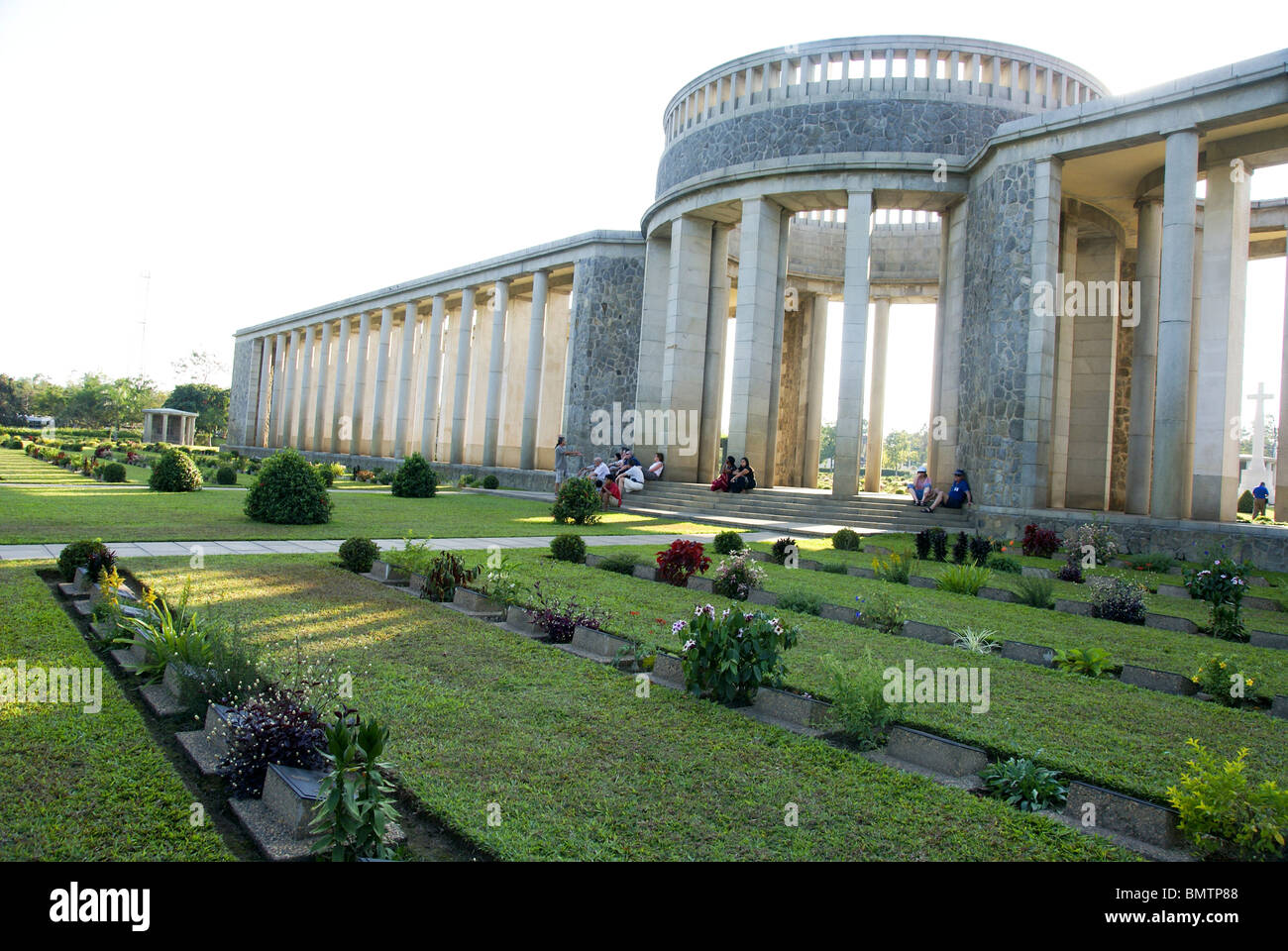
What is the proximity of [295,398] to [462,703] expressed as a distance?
180 feet

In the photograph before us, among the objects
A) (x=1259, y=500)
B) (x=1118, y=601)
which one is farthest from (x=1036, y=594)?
(x=1259, y=500)

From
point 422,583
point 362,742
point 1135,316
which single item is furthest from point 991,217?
point 362,742

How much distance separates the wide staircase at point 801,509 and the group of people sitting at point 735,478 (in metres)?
0.21

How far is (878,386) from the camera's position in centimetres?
3238

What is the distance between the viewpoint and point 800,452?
34.9 meters


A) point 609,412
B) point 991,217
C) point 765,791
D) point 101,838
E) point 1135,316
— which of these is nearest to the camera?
point 101,838

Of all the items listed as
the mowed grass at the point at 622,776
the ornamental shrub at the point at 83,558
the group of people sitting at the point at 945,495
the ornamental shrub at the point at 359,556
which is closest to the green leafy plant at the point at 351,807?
the mowed grass at the point at 622,776

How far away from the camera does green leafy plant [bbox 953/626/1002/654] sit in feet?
25.1

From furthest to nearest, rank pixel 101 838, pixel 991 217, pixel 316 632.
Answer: pixel 991 217 → pixel 316 632 → pixel 101 838

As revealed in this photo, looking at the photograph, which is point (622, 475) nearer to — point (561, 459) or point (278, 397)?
point (561, 459)

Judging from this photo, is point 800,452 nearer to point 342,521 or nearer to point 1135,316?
point 1135,316

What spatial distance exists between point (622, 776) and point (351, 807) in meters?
1.54

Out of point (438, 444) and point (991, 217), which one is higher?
point (991, 217)

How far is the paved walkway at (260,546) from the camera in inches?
428
